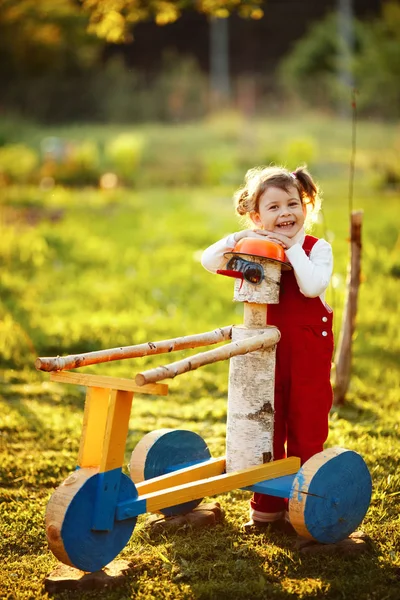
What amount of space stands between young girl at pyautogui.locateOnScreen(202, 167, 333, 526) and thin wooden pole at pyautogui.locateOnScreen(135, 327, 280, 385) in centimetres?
17

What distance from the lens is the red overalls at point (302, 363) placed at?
3.54m

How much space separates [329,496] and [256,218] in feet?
3.73

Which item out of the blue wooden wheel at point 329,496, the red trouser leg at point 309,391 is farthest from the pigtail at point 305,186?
the blue wooden wheel at point 329,496

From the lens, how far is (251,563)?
3.32m

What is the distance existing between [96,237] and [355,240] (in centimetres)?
650

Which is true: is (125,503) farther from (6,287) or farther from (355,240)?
(6,287)

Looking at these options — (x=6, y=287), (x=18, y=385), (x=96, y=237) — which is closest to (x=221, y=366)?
(x=18, y=385)

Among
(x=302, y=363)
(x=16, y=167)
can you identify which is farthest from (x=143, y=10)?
(x=16, y=167)

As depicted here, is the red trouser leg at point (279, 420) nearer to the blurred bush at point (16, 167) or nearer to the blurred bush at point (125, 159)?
the blurred bush at point (16, 167)

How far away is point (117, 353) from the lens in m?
3.23

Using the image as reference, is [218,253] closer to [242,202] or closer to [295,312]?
[242,202]

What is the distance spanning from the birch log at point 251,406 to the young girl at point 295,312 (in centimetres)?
14

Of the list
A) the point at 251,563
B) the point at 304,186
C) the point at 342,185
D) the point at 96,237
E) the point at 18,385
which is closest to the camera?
the point at 251,563

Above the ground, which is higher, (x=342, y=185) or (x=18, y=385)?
(x=342, y=185)
